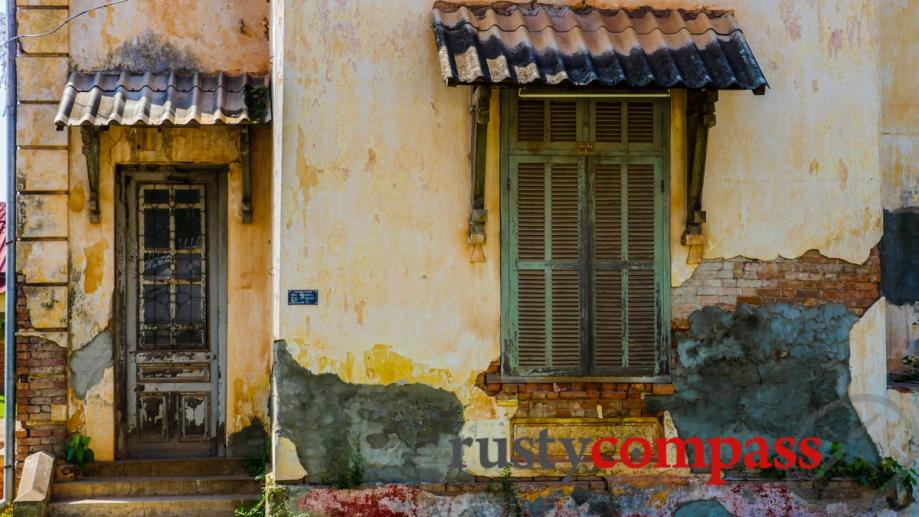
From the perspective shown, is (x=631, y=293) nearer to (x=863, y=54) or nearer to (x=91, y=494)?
(x=863, y=54)

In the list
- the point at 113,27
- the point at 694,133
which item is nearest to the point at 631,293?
the point at 694,133

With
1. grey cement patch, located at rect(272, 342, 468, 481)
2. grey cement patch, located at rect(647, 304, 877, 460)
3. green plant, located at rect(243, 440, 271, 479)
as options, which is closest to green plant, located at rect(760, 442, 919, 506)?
grey cement patch, located at rect(647, 304, 877, 460)

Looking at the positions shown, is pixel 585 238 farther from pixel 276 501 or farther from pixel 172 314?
pixel 172 314

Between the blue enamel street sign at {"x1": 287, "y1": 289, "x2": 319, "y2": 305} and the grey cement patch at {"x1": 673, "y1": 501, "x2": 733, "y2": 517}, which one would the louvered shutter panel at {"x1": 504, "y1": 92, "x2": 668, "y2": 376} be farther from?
the blue enamel street sign at {"x1": 287, "y1": 289, "x2": 319, "y2": 305}

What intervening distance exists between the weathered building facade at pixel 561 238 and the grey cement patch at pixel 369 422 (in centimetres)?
2

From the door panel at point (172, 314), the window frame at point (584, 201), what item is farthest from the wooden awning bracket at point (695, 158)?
the door panel at point (172, 314)

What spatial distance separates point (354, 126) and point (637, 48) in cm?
202

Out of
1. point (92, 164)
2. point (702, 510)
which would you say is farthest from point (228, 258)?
point (702, 510)

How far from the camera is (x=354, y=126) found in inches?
267

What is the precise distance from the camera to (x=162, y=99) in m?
7.21

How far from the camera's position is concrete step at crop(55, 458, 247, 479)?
7602mm

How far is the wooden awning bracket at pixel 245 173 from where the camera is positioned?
7.62 m

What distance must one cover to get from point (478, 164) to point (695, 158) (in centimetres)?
155

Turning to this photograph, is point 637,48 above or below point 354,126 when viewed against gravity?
above
